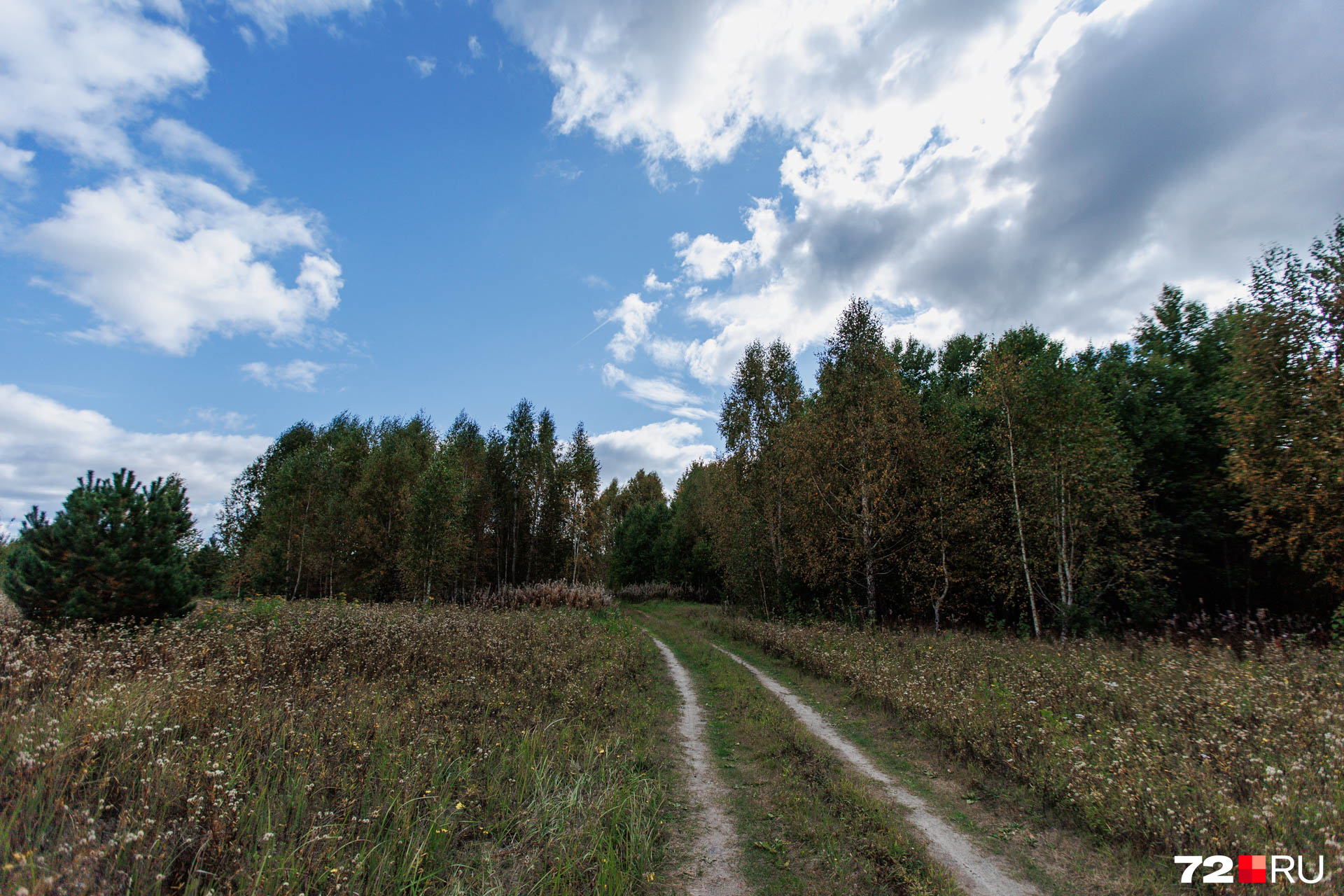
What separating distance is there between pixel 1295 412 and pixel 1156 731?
12.8m

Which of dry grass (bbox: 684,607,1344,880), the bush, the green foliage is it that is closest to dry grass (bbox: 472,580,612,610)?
the bush

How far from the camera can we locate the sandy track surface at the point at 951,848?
4.73 meters

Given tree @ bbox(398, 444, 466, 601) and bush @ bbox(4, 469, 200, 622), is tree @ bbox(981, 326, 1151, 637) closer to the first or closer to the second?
bush @ bbox(4, 469, 200, 622)

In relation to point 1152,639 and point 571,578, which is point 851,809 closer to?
point 1152,639

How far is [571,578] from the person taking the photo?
1764 inches

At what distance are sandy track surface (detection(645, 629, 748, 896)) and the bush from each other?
11152 millimetres

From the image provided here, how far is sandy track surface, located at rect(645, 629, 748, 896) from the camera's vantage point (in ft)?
15.6

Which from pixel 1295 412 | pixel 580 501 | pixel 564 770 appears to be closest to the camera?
pixel 564 770

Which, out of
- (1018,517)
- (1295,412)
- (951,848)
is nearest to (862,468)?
(1018,517)

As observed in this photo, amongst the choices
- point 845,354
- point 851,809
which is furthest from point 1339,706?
point 845,354

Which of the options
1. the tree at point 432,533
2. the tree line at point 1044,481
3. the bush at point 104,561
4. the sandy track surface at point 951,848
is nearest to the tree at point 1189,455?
the tree line at point 1044,481

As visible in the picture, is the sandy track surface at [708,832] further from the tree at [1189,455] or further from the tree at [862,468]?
the tree at [1189,455]

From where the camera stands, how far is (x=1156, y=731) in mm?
7137

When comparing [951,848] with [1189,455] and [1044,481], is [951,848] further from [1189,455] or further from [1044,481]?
[1189,455]
